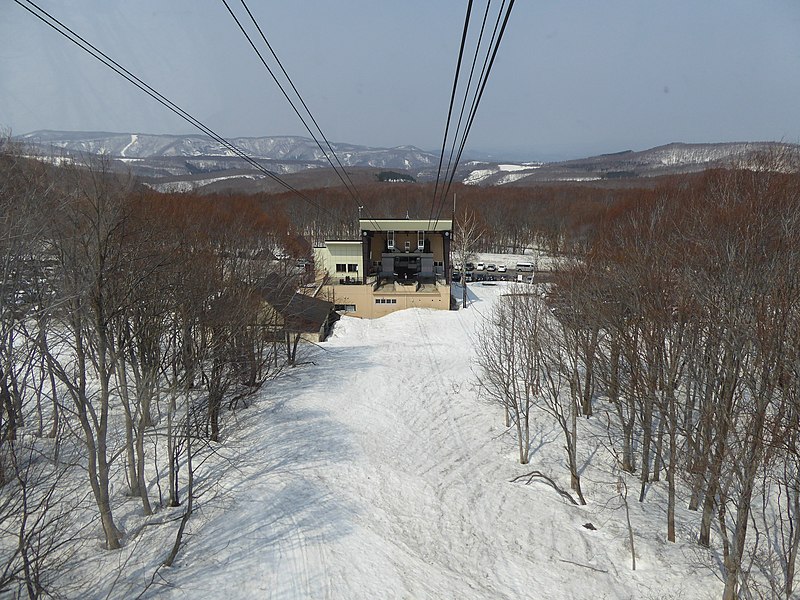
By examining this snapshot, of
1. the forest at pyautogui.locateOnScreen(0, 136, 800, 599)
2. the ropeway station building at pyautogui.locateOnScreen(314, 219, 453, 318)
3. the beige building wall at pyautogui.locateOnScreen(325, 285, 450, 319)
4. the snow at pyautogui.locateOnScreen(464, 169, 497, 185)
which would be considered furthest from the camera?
the snow at pyautogui.locateOnScreen(464, 169, 497, 185)

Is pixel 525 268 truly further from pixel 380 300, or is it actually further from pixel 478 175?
pixel 478 175

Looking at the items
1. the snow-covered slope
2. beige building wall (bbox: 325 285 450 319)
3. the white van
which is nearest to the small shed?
the snow-covered slope

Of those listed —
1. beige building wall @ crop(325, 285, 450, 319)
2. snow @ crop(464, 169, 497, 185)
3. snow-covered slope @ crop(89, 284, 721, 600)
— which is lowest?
snow-covered slope @ crop(89, 284, 721, 600)

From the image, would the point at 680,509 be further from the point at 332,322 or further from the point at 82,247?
the point at 332,322

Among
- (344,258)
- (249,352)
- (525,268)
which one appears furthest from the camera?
(525,268)

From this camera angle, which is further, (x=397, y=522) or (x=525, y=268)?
(x=525, y=268)

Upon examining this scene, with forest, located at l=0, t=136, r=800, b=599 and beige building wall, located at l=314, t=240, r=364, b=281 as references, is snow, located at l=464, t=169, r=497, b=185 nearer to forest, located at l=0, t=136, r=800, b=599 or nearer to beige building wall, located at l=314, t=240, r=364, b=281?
beige building wall, located at l=314, t=240, r=364, b=281

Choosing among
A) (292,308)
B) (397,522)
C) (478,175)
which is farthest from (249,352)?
(478,175)

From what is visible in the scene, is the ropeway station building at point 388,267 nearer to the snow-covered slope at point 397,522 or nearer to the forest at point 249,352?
the forest at point 249,352
